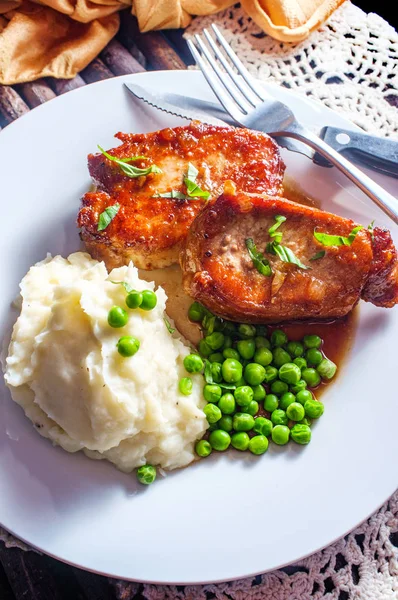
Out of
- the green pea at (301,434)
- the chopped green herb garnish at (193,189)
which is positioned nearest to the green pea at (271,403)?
the green pea at (301,434)

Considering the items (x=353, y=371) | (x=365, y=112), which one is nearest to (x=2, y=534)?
(x=353, y=371)

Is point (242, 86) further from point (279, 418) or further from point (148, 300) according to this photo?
point (279, 418)

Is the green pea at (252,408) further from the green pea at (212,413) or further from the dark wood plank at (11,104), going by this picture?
the dark wood plank at (11,104)

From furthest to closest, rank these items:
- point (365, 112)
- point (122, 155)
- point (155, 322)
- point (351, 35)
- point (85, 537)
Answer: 1. point (351, 35)
2. point (365, 112)
3. point (122, 155)
4. point (155, 322)
5. point (85, 537)

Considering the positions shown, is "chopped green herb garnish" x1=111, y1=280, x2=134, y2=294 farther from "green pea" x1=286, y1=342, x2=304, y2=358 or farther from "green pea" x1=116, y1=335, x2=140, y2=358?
"green pea" x1=286, y1=342, x2=304, y2=358

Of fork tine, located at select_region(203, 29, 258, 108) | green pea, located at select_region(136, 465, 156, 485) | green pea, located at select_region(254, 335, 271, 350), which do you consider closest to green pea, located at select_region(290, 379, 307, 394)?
green pea, located at select_region(254, 335, 271, 350)

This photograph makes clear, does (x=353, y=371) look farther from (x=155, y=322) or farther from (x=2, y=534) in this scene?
(x=2, y=534)
